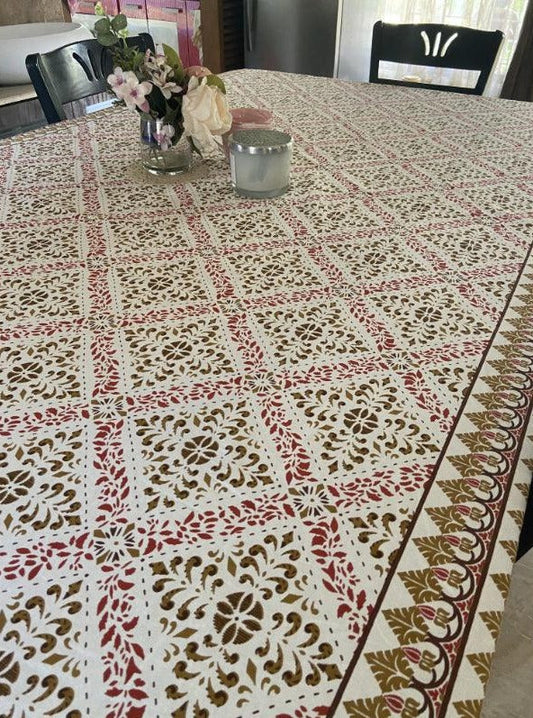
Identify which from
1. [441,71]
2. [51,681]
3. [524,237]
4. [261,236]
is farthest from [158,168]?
[441,71]

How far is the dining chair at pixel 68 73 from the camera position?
134 centimetres

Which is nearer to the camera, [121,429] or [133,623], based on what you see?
[133,623]

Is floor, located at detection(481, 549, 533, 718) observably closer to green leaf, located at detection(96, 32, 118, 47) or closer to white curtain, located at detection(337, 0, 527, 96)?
green leaf, located at detection(96, 32, 118, 47)

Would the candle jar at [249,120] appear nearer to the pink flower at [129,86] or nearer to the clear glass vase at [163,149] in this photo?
the clear glass vase at [163,149]

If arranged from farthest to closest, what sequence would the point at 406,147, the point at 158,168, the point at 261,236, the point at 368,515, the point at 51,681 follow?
1. the point at 406,147
2. the point at 158,168
3. the point at 261,236
4. the point at 368,515
5. the point at 51,681

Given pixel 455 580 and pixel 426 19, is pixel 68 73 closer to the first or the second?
pixel 455 580

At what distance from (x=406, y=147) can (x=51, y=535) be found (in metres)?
1.11

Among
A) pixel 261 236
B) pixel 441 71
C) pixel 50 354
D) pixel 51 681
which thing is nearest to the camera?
pixel 51 681

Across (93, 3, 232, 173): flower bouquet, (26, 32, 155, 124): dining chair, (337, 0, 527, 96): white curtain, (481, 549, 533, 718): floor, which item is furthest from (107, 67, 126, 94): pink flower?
(337, 0, 527, 96): white curtain

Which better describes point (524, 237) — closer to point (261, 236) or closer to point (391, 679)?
point (261, 236)

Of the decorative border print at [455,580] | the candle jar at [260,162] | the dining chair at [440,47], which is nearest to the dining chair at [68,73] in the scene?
the candle jar at [260,162]

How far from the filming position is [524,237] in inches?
35.0

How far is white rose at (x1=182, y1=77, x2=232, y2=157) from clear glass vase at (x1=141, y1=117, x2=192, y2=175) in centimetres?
5

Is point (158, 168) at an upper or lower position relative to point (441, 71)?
upper
